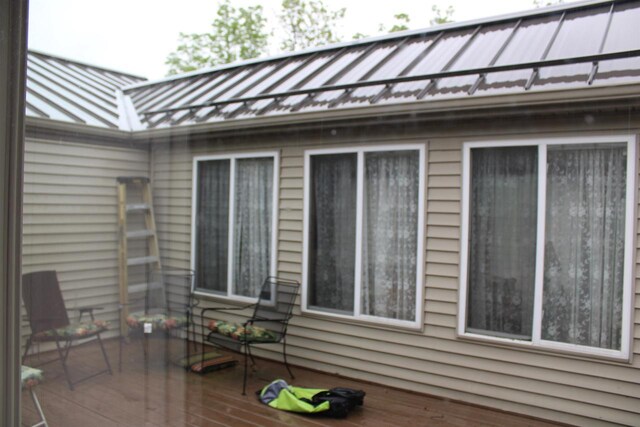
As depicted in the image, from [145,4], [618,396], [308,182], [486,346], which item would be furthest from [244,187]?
[618,396]

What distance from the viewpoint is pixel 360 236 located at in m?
3.35

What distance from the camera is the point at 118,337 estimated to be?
1325mm

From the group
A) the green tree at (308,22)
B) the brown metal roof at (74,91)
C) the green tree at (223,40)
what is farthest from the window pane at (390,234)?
the brown metal roof at (74,91)

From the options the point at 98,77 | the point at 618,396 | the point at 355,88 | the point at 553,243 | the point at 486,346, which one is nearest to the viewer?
the point at 98,77

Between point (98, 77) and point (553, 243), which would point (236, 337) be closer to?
point (553, 243)

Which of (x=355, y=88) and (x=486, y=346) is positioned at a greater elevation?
(x=355, y=88)

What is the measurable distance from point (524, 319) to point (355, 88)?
5.42ft

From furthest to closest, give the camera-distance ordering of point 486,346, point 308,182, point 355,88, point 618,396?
point 308,182 < point 355,88 < point 486,346 < point 618,396

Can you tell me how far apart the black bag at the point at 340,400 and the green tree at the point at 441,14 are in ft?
6.33

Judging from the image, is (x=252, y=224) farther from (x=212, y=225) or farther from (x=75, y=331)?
(x=75, y=331)

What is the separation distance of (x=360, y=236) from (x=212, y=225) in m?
0.96

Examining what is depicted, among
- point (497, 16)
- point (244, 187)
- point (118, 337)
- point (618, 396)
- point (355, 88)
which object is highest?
point (497, 16)

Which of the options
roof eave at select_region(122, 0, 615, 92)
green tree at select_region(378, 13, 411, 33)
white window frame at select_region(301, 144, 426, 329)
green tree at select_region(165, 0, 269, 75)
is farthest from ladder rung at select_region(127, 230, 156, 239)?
white window frame at select_region(301, 144, 426, 329)

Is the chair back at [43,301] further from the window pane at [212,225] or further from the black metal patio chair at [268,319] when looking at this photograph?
the black metal patio chair at [268,319]
